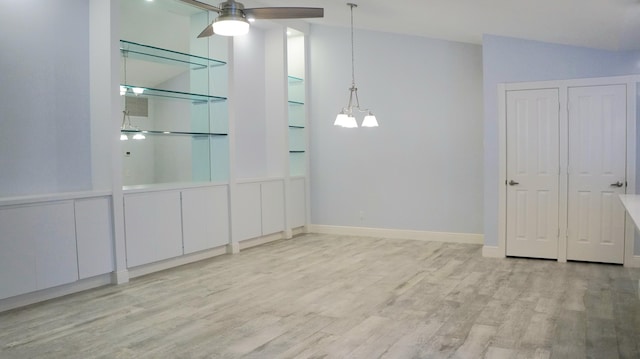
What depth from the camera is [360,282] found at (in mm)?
4766

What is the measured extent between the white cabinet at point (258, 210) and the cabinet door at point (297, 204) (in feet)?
0.78

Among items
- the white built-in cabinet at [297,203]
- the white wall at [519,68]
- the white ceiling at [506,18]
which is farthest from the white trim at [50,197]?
the white wall at [519,68]

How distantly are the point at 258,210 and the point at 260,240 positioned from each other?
46cm

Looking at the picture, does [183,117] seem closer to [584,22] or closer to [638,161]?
[584,22]

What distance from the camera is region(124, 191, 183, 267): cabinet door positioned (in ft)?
16.1

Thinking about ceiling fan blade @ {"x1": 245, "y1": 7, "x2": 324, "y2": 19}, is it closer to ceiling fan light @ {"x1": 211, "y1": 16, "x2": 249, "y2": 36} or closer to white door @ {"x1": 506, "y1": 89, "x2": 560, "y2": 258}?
ceiling fan light @ {"x1": 211, "y1": 16, "x2": 249, "y2": 36}

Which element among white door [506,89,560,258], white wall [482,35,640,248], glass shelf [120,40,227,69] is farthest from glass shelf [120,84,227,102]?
white door [506,89,560,258]

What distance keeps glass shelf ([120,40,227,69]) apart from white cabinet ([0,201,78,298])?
5.89ft

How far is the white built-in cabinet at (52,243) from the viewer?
3.96m

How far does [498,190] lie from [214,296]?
3490 millimetres

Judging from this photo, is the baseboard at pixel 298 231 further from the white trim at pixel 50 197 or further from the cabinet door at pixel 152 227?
the white trim at pixel 50 197

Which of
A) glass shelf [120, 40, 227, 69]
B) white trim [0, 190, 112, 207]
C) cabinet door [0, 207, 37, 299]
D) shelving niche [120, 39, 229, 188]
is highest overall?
glass shelf [120, 40, 227, 69]

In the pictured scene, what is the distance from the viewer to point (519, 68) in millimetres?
5617

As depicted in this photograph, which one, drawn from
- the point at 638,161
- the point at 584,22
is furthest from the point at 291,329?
the point at 638,161
